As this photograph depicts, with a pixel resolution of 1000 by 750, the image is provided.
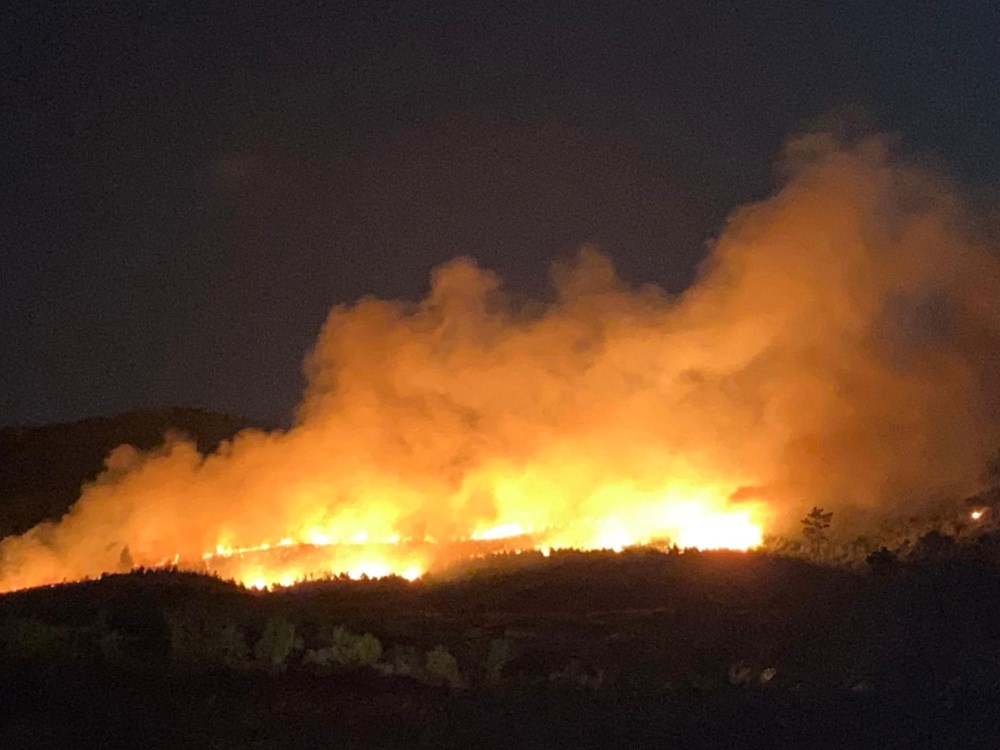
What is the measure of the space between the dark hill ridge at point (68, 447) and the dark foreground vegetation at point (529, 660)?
819 inches

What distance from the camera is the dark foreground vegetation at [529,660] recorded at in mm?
9656

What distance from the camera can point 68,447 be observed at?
4375cm

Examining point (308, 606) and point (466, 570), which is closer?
point (308, 606)

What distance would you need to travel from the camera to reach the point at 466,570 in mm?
17406

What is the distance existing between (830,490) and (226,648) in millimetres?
12777

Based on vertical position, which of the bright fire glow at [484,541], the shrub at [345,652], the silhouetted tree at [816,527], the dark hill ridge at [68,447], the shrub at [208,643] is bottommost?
the shrub at [345,652]

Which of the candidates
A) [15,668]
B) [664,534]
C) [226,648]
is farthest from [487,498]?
[15,668]

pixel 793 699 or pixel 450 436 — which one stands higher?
pixel 450 436

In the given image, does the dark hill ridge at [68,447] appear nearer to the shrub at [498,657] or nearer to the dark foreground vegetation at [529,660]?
the dark foreground vegetation at [529,660]

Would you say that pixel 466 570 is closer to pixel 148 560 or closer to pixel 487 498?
pixel 487 498

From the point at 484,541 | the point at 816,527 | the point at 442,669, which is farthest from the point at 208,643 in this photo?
the point at 816,527

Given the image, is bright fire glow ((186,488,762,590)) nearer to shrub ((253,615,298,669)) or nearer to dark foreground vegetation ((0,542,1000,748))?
dark foreground vegetation ((0,542,1000,748))

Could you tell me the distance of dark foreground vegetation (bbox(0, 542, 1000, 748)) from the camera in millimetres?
9656

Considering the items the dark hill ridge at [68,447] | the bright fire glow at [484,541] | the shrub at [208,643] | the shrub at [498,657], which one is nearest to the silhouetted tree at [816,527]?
the bright fire glow at [484,541]
